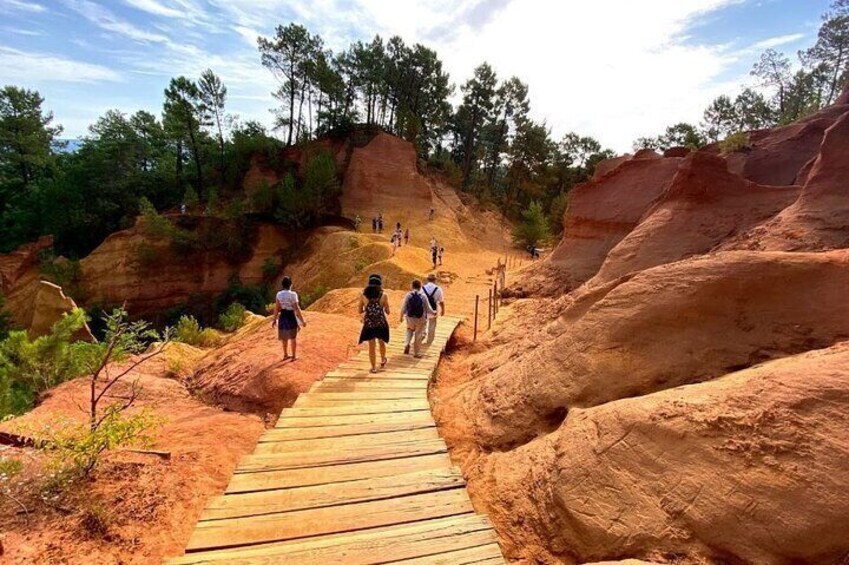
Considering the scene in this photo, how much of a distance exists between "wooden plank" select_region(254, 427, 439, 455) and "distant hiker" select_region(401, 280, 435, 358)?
3.02 metres

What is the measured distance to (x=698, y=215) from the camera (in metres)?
8.88

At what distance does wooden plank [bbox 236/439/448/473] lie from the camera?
4.34 m

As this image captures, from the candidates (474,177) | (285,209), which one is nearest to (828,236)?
(285,209)

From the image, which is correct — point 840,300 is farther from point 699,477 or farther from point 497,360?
point 497,360

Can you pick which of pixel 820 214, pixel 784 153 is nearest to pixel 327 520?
pixel 820 214

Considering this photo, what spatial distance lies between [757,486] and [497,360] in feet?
15.4

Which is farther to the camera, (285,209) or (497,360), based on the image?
(285,209)

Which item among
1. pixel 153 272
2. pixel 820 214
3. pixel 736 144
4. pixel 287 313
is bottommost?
pixel 153 272

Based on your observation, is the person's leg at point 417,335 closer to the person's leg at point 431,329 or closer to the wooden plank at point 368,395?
the person's leg at point 431,329

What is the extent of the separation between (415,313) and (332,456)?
365cm

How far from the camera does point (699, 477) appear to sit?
325 centimetres

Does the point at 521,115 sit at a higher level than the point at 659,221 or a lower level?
higher

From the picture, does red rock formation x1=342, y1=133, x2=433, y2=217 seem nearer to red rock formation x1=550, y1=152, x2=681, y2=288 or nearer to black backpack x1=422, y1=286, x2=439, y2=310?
red rock formation x1=550, y1=152, x2=681, y2=288

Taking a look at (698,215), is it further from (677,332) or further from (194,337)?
(194,337)
